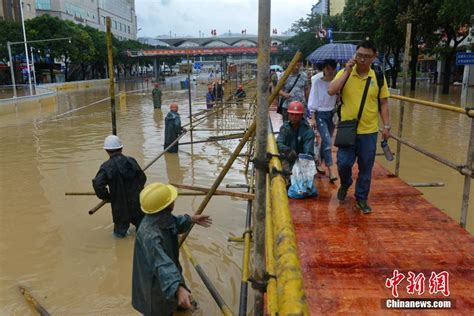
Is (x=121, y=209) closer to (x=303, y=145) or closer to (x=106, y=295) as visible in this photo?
(x=106, y=295)

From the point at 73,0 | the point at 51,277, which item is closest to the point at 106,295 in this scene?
the point at 51,277

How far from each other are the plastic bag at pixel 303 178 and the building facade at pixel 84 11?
48674 mm

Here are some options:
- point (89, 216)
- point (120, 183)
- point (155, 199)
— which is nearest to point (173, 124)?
point (89, 216)

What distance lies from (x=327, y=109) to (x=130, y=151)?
24.5 feet

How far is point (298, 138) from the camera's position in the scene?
4516 mm

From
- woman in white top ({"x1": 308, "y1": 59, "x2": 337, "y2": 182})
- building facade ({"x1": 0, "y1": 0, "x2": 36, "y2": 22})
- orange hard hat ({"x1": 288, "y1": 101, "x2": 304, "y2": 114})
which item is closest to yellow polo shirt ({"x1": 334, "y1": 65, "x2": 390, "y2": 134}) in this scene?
orange hard hat ({"x1": 288, "y1": 101, "x2": 304, "y2": 114})

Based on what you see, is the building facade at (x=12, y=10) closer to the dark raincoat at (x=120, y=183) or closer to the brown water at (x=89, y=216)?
the brown water at (x=89, y=216)

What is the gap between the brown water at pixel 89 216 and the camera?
14.3 feet

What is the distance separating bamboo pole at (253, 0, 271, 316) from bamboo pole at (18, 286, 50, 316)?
9.07ft

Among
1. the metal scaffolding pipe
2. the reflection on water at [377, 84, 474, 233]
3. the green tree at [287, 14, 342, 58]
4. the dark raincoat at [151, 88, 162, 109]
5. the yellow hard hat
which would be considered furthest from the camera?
the green tree at [287, 14, 342, 58]

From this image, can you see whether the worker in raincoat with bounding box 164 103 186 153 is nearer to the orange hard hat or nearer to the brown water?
the brown water

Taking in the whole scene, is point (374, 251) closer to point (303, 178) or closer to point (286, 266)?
point (303, 178)

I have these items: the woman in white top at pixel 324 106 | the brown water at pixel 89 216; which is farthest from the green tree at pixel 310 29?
the woman in white top at pixel 324 106

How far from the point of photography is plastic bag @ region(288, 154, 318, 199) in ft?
14.3
